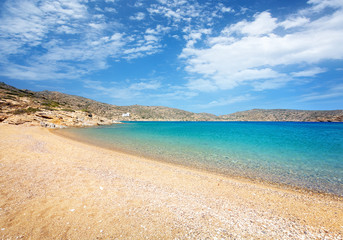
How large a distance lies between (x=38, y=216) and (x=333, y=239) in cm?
808

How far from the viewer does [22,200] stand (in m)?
5.04

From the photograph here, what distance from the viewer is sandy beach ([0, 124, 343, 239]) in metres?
4.06

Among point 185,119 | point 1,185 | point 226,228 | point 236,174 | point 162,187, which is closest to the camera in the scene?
point 226,228

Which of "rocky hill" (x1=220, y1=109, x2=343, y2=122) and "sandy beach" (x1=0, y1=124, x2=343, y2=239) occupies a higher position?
"rocky hill" (x1=220, y1=109, x2=343, y2=122)

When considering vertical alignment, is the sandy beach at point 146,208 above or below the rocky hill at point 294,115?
below

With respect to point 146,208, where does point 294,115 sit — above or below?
above

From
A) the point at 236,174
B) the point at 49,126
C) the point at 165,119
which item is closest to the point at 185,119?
the point at 165,119

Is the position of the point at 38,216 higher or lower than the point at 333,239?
higher

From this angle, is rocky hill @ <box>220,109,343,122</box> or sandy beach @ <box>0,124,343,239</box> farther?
rocky hill @ <box>220,109,343,122</box>

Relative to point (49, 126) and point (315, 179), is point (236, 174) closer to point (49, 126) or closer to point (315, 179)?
point (315, 179)

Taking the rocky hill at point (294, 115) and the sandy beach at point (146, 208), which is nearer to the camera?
the sandy beach at point (146, 208)

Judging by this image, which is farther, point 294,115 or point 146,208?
point 294,115

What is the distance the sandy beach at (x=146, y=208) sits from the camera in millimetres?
4062

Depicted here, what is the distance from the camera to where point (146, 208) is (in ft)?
16.9
